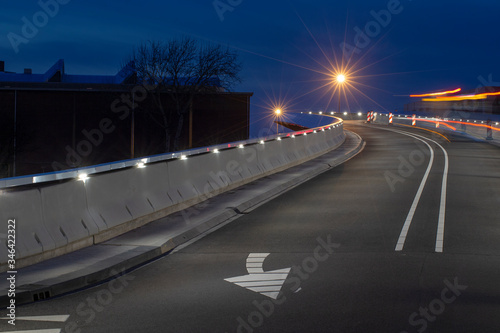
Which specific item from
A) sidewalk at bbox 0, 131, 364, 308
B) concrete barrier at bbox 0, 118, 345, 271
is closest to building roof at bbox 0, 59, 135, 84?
concrete barrier at bbox 0, 118, 345, 271

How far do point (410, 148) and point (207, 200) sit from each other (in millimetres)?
23980

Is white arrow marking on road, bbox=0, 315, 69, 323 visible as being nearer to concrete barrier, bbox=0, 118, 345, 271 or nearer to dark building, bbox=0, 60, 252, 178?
concrete barrier, bbox=0, 118, 345, 271

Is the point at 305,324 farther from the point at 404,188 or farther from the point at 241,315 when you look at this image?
the point at 404,188

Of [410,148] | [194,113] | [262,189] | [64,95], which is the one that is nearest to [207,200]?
[262,189]

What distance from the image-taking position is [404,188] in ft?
64.4

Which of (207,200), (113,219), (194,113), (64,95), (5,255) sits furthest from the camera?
(194,113)

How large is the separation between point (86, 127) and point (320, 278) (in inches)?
2420

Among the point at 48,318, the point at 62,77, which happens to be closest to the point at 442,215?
the point at 48,318

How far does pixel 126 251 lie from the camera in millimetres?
10367

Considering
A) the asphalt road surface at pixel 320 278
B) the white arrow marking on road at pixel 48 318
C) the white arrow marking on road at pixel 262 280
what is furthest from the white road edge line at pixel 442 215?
the white arrow marking on road at pixel 48 318

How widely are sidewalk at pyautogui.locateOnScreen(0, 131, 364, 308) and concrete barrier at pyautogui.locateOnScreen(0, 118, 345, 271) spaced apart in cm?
20

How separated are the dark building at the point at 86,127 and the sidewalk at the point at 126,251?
51.7 metres

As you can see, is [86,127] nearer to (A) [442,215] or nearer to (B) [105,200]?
(A) [442,215]

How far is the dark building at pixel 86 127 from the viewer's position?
6662 cm
